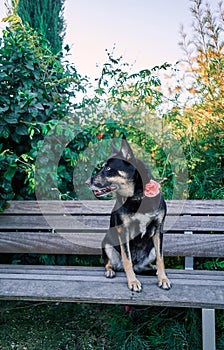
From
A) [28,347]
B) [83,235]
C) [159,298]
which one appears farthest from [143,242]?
[28,347]

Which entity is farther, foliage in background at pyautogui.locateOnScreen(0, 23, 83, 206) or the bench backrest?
foliage in background at pyautogui.locateOnScreen(0, 23, 83, 206)

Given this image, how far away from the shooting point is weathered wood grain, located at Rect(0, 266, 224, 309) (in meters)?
1.72

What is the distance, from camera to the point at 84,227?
8.65 ft

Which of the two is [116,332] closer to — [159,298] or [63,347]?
[63,347]

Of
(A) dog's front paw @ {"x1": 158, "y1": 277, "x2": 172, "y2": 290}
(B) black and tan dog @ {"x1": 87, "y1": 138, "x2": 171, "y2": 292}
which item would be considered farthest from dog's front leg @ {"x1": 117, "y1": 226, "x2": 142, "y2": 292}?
(A) dog's front paw @ {"x1": 158, "y1": 277, "x2": 172, "y2": 290}

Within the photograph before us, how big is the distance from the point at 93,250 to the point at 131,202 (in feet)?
2.90

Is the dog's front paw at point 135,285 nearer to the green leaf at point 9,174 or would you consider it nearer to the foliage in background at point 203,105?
the foliage in background at point 203,105

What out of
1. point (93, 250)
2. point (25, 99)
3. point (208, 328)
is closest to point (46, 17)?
point (25, 99)

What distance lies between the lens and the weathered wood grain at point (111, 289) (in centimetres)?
172

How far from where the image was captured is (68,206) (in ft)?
8.98

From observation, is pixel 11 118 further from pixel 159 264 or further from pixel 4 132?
Answer: pixel 159 264

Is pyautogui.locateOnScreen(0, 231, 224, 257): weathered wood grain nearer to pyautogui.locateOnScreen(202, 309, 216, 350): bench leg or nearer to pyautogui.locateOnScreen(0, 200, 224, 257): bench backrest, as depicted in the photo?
pyautogui.locateOnScreen(0, 200, 224, 257): bench backrest

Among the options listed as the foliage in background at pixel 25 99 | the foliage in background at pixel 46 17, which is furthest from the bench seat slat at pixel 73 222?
the foliage in background at pixel 46 17

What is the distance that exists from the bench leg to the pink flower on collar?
590mm
